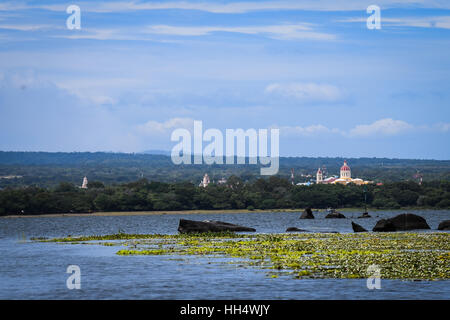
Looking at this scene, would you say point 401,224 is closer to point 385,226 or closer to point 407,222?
point 407,222

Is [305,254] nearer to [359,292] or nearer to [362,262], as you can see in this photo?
[362,262]

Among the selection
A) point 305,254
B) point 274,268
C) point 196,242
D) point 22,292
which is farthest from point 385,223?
point 22,292

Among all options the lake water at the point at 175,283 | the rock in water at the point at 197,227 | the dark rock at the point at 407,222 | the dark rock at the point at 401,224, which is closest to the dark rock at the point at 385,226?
the dark rock at the point at 401,224

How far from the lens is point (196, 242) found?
8294cm

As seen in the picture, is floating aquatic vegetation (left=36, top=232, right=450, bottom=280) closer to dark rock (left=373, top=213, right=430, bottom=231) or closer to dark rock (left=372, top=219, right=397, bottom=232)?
dark rock (left=372, top=219, right=397, bottom=232)

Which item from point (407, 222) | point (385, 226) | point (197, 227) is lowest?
point (385, 226)

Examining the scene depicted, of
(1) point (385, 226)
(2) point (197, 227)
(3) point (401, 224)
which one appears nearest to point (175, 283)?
(2) point (197, 227)

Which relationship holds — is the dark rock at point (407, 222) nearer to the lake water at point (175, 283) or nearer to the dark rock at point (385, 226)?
the dark rock at point (385, 226)

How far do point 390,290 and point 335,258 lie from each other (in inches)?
586

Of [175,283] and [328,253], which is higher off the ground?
[328,253]

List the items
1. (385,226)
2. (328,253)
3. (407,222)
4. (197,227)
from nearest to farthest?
(328,253) → (197,227) → (385,226) → (407,222)

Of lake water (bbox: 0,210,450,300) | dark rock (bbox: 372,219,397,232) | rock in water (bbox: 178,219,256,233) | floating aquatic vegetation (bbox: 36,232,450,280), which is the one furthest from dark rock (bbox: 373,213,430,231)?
lake water (bbox: 0,210,450,300)

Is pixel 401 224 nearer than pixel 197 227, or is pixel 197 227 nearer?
pixel 197 227

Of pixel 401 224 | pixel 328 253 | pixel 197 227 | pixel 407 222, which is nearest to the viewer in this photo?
pixel 328 253
